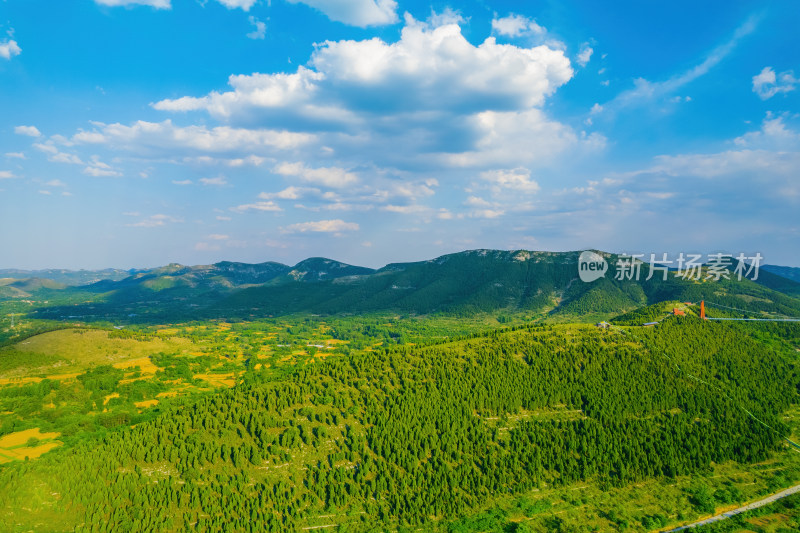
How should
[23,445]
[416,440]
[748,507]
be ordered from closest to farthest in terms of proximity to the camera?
[748,507], [416,440], [23,445]

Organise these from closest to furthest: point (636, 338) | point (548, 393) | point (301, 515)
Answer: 1. point (301, 515)
2. point (548, 393)
3. point (636, 338)

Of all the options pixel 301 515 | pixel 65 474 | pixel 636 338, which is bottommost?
pixel 301 515

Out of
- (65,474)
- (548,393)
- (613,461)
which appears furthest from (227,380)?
(613,461)

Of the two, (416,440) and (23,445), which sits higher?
(416,440)

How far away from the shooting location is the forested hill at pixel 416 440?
3789 inches

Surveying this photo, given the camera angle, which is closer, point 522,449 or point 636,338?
point 522,449

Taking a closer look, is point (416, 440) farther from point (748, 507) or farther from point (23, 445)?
point (23, 445)

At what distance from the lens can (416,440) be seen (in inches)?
4710

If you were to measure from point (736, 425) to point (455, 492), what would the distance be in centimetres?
9813

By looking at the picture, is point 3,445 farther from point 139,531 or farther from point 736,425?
point 736,425

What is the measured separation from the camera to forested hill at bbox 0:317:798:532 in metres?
96.2

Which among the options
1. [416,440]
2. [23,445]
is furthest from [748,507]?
[23,445]

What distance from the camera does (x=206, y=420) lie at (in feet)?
397

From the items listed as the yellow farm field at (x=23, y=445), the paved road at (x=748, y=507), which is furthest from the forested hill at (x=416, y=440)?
the yellow farm field at (x=23, y=445)
